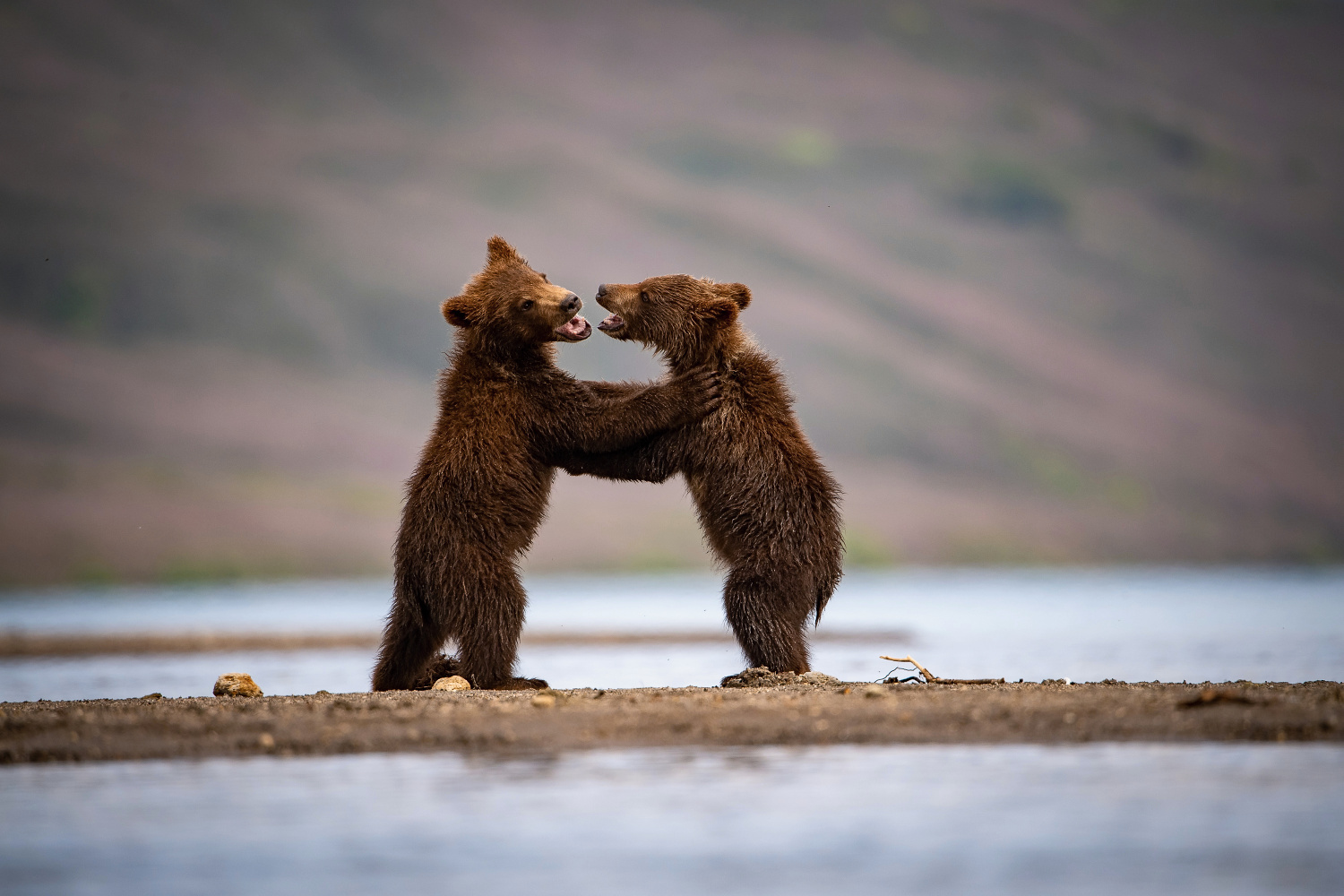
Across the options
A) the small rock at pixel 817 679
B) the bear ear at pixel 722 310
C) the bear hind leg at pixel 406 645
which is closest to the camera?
the small rock at pixel 817 679

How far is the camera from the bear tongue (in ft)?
32.1

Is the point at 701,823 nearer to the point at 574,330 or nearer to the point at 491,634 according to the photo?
the point at 491,634

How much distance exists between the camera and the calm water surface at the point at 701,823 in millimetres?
4570

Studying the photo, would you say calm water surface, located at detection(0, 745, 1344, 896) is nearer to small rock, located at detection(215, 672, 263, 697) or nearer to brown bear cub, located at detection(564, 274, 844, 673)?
brown bear cub, located at detection(564, 274, 844, 673)

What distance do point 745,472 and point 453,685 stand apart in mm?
2297

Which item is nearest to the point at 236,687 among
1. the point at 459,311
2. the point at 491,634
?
the point at 491,634

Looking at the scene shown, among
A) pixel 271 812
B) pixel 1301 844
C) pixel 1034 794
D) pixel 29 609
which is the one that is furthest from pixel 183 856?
pixel 29 609

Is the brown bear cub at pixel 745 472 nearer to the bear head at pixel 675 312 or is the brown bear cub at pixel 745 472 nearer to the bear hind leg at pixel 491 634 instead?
the bear head at pixel 675 312

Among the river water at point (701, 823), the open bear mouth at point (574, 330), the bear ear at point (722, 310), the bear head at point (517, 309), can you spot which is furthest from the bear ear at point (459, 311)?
the river water at point (701, 823)

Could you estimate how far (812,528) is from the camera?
9.33 meters

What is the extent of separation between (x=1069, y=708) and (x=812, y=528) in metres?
2.54

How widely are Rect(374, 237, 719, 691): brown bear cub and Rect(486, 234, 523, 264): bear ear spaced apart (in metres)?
0.41

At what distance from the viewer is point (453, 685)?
29.7 ft

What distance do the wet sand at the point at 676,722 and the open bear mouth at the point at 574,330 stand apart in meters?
2.79
